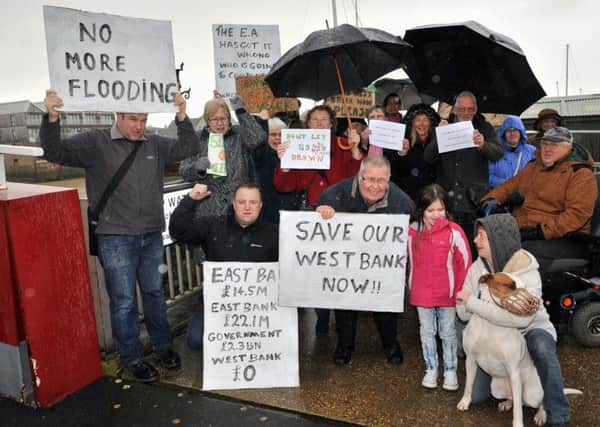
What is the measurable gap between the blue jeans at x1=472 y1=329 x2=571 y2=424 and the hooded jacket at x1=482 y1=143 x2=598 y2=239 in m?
1.27

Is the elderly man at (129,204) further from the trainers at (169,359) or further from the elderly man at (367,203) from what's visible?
the elderly man at (367,203)

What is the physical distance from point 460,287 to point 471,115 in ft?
6.36

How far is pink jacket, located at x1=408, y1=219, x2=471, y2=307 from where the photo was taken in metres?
3.62

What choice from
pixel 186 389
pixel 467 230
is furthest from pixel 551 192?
pixel 186 389

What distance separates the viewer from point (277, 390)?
150 inches

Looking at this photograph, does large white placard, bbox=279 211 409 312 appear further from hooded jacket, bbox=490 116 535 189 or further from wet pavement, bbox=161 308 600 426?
hooded jacket, bbox=490 116 535 189

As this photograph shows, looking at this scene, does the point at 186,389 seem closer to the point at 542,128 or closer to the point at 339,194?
the point at 339,194

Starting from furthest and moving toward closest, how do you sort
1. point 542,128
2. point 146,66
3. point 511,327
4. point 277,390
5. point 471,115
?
point 542,128, point 471,115, point 277,390, point 146,66, point 511,327

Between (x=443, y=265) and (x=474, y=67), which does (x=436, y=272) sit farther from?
(x=474, y=67)

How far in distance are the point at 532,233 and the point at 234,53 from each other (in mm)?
3609

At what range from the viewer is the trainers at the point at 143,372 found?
155 inches

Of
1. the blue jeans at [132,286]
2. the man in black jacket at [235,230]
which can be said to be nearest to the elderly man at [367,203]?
the man in black jacket at [235,230]

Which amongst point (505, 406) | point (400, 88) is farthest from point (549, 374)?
point (400, 88)

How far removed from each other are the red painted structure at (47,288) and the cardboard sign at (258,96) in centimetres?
228
